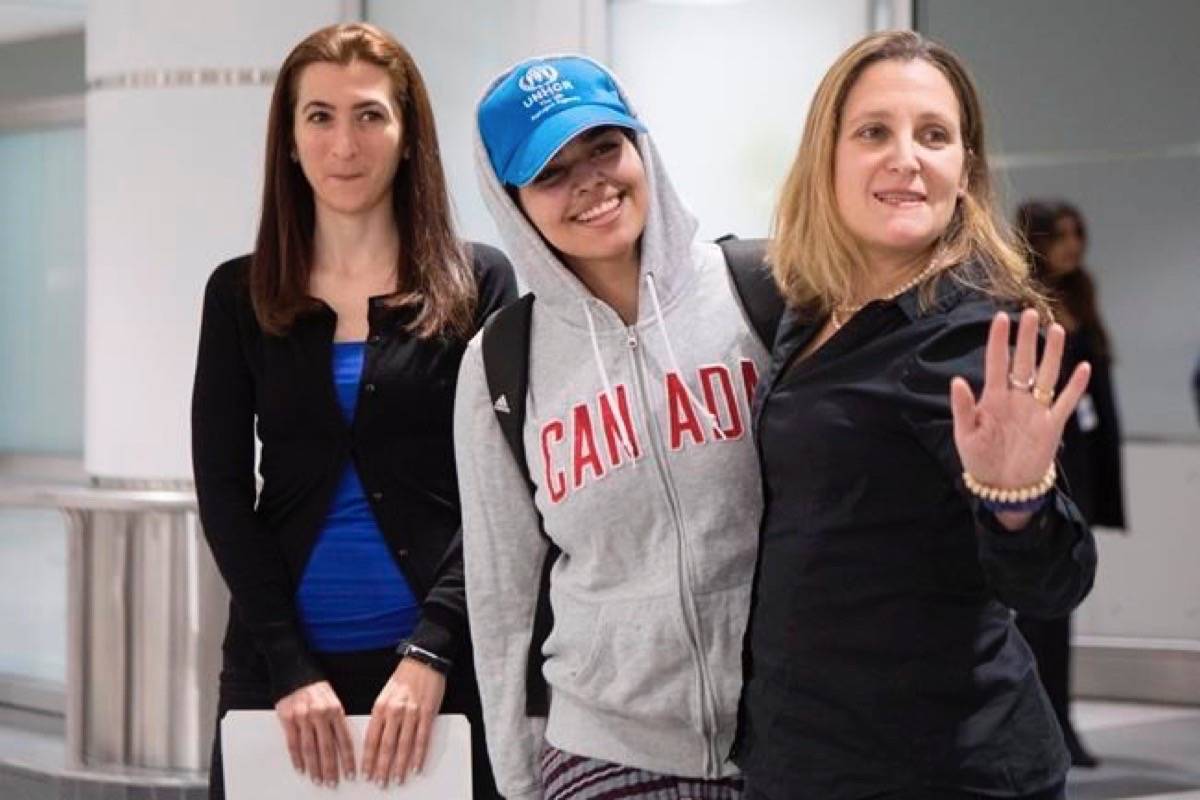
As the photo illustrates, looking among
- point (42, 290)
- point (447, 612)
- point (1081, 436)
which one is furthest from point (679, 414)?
point (42, 290)

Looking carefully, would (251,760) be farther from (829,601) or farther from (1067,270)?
(1067,270)

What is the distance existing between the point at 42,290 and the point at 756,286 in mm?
6384

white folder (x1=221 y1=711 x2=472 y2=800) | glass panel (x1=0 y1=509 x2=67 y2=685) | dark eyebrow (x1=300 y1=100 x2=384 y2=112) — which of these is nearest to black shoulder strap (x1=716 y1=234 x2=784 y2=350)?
dark eyebrow (x1=300 y1=100 x2=384 y2=112)

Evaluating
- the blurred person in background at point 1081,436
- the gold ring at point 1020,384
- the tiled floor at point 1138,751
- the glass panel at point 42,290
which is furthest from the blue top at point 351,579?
the glass panel at point 42,290

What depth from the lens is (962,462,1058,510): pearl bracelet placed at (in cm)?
176

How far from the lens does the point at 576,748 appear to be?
221 cm

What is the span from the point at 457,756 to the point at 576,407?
0.64 meters

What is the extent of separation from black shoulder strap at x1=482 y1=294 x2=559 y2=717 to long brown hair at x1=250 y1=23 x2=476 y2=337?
15.3 inches

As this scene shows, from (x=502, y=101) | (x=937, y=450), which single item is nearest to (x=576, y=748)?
(x=937, y=450)

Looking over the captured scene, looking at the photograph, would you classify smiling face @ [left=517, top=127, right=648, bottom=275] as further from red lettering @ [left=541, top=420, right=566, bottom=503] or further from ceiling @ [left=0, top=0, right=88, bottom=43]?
ceiling @ [left=0, top=0, right=88, bottom=43]

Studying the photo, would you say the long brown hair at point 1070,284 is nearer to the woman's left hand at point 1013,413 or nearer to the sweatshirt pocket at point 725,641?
the sweatshirt pocket at point 725,641

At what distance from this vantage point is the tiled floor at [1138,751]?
21.0 feet

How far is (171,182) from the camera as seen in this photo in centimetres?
527

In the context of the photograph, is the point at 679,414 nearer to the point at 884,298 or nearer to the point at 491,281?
the point at 884,298
